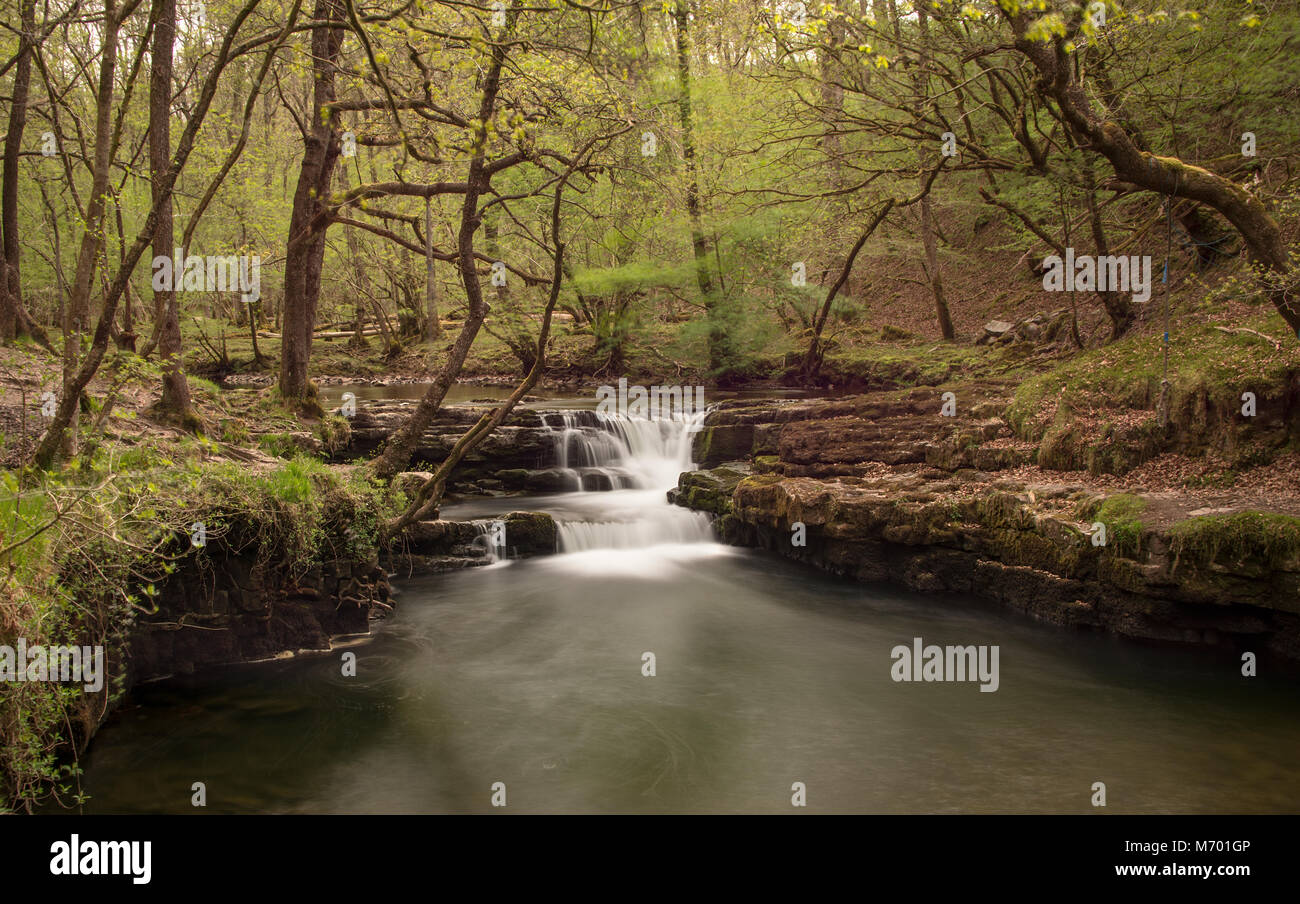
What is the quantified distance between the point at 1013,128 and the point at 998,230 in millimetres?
20243

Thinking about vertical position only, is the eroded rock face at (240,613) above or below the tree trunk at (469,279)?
below

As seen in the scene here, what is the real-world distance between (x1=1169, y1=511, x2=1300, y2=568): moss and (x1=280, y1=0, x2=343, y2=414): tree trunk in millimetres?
11635

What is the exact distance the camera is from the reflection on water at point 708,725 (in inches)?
261

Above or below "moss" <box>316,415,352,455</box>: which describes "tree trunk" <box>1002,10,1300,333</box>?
above

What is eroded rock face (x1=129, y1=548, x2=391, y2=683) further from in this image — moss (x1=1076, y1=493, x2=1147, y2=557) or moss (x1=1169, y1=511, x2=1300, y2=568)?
moss (x1=1169, y1=511, x2=1300, y2=568)

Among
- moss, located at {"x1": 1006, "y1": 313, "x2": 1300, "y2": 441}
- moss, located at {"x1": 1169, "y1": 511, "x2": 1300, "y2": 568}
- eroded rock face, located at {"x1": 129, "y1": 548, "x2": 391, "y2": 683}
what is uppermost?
moss, located at {"x1": 1006, "y1": 313, "x2": 1300, "y2": 441}

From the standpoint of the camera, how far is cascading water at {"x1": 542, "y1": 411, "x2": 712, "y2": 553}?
14.3m

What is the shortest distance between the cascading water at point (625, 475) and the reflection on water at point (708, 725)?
11.1 ft

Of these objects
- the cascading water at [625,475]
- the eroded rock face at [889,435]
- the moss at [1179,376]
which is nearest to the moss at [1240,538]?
the moss at [1179,376]

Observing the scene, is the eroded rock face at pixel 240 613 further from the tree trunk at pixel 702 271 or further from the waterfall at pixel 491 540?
the tree trunk at pixel 702 271

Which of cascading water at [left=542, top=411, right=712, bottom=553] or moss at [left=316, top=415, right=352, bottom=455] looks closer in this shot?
cascading water at [left=542, top=411, right=712, bottom=553]

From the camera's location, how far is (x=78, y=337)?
7.02 meters

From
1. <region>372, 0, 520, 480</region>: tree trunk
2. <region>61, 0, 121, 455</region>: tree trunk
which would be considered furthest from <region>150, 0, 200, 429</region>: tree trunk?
<region>372, 0, 520, 480</region>: tree trunk
